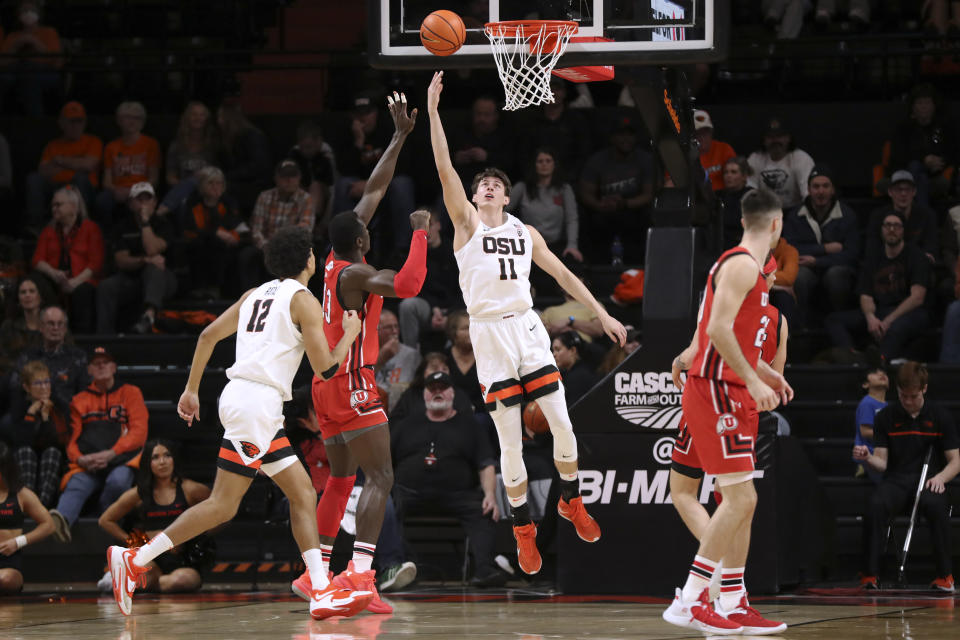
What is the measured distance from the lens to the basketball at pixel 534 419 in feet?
34.8

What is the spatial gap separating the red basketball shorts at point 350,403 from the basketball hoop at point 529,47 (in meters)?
1.78

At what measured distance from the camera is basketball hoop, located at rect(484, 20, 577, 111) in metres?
8.24

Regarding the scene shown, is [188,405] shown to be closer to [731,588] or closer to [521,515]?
[521,515]

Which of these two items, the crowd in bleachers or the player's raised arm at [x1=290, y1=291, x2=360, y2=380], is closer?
the player's raised arm at [x1=290, y1=291, x2=360, y2=380]

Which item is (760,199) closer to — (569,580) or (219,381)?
(569,580)

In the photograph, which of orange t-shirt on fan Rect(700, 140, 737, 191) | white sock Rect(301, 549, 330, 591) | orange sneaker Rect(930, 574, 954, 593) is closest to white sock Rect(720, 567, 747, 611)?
white sock Rect(301, 549, 330, 591)

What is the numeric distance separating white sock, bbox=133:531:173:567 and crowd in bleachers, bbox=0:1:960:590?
287 centimetres

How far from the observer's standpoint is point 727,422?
7.38 metres

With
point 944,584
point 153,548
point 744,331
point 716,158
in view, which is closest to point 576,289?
point 744,331

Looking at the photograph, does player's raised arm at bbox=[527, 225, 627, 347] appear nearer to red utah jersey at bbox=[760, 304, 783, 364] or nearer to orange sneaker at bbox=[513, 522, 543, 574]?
red utah jersey at bbox=[760, 304, 783, 364]

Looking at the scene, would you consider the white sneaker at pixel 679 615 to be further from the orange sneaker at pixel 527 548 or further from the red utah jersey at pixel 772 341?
the red utah jersey at pixel 772 341

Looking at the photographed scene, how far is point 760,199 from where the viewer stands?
7391 millimetres

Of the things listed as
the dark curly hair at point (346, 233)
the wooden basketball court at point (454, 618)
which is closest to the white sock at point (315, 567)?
the wooden basketball court at point (454, 618)

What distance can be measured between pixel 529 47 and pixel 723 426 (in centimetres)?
251
